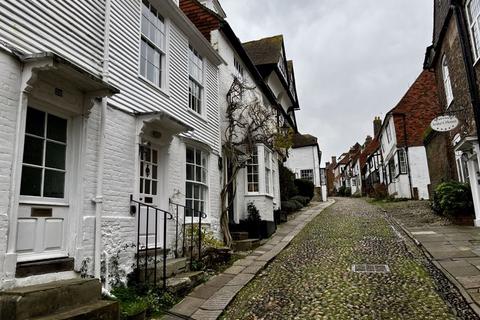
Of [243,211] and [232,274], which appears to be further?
[243,211]

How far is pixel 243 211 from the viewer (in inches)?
507

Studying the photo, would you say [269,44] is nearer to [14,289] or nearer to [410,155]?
[410,155]

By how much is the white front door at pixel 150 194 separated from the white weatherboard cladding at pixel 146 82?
985mm

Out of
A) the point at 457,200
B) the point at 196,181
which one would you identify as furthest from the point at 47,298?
the point at 457,200

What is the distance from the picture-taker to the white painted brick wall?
4.18 meters

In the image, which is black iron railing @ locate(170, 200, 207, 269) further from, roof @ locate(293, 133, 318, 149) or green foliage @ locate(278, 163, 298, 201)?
roof @ locate(293, 133, 318, 149)

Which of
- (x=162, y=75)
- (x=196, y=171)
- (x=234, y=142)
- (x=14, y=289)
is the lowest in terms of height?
(x=14, y=289)

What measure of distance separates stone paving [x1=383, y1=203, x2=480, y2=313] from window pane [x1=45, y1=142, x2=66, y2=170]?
629 centimetres

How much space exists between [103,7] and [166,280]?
5.07m

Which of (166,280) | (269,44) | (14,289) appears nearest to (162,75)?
(166,280)

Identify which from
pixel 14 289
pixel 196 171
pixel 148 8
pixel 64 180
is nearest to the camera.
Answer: pixel 14 289

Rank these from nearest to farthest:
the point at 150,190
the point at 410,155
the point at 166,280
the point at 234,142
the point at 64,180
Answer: the point at 64,180 < the point at 166,280 < the point at 150,190 < the point at 234,142 < the point at 410,155

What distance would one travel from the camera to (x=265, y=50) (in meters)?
22.2

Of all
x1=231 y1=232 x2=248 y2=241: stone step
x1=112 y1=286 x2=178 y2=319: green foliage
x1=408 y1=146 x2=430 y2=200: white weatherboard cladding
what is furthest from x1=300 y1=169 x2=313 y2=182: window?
x1=112 y1=286 x2=178 y2=319: green foliage
